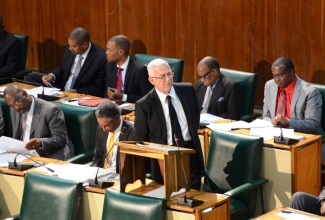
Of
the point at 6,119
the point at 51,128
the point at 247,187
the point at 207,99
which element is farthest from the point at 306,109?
the point at 6,119

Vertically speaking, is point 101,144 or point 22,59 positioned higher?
point 22,59

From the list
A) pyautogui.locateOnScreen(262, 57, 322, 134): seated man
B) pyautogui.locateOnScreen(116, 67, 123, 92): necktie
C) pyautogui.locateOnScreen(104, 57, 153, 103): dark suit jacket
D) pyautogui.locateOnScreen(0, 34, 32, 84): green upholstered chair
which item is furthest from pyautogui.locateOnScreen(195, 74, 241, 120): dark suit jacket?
pyautogui.locateOnScreen(0, 34, 32, 84): green upholstered chair

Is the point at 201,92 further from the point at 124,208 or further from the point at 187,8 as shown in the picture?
the point at 124,208

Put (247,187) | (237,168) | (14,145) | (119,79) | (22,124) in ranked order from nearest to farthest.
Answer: (247,187) < (237,168) < (14,145) < (22,124) < (119,79)

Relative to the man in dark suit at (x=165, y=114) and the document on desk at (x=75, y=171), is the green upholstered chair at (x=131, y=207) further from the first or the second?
the man in dark suit at (x=165, y=114)

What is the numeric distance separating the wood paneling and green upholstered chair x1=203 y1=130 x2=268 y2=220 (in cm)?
198

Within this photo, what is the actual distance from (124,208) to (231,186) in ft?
3.92

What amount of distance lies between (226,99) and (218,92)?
98 millimetres

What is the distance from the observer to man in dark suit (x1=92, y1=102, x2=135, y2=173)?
22.6ft

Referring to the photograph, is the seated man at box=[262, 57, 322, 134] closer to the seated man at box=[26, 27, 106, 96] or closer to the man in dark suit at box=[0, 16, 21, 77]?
the seated man at box=[26, 27, 106, 96]

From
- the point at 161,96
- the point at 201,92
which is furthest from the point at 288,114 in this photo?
the point at 161,96

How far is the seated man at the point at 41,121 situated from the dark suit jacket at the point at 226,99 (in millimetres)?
1416

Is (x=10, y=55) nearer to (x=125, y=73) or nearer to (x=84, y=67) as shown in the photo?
(x=84, y=67)

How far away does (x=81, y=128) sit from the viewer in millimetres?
7750
